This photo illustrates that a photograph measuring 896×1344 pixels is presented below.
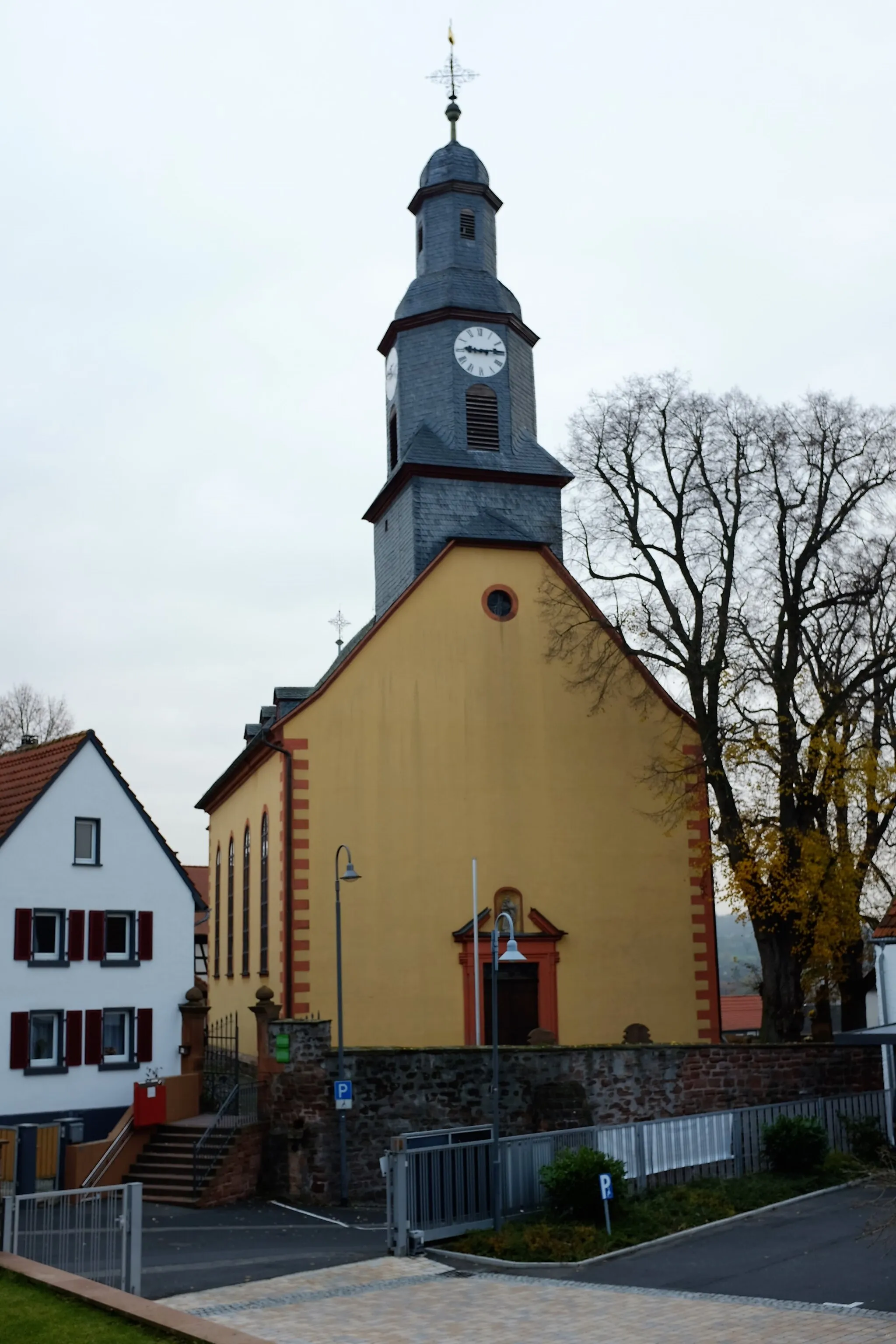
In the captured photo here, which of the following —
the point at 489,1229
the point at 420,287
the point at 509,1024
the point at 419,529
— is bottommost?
the point at 489,1229

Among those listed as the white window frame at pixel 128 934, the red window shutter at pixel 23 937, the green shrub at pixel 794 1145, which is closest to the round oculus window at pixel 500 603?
the white window frame at pixel 128 934

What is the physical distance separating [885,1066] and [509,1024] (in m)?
7.36

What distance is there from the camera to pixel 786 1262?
639 inches

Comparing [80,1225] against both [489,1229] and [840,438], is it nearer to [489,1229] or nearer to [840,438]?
[489,1229]

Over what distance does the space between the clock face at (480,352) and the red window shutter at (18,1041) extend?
17.1 metres

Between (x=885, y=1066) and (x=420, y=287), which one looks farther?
(x=420, y=287)

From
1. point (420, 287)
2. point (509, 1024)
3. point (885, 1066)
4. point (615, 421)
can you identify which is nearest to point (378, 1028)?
point (509, 1024)

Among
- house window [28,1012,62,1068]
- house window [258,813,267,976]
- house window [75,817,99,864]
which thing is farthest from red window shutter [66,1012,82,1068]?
house window [258,813,267,976]

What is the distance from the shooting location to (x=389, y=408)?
117ft

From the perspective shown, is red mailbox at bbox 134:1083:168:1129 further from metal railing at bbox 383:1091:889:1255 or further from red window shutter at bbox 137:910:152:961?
metal railing at bbox 383:1091:889:1255

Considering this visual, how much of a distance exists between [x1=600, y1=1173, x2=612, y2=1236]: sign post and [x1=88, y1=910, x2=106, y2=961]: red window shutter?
39.8 ft

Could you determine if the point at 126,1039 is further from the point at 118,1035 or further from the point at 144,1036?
the point at 144,1036

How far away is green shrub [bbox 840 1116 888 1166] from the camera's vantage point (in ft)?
76.6

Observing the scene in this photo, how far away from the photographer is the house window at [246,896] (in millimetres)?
34750
